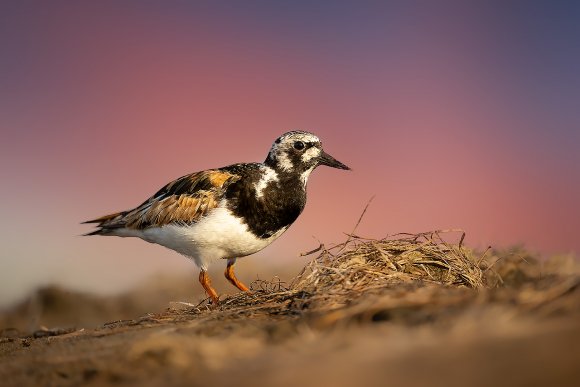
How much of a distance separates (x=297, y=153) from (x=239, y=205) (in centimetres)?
92

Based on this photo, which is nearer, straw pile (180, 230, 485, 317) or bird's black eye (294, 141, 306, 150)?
straw pile (180, 230, 485, 317)

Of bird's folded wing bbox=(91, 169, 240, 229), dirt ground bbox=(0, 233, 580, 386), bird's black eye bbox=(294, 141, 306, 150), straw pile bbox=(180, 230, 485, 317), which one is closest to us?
dirt ground bbox=(0, 233, 580, 386)

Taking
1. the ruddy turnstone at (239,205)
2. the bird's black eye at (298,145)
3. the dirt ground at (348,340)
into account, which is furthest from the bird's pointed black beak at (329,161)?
the dirt ground at (348,340)

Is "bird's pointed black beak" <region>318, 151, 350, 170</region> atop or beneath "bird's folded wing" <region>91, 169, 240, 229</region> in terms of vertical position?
atop

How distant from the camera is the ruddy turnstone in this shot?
6848 millimetres

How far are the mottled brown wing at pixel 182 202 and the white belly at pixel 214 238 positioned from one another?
12 centimetres

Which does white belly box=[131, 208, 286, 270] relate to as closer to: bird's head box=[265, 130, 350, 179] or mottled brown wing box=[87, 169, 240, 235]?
mottled brown wing box=[87, 169, 240, 235]

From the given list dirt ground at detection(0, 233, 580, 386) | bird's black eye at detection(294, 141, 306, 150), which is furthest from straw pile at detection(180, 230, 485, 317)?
bird's black eye at detection(294, 141, 306, 150)

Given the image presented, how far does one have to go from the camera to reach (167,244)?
7.64 m

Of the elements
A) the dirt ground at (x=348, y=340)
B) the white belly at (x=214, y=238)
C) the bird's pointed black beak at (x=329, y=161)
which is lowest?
the dirt ground at (x=348, y=340)

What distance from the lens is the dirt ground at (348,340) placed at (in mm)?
2031

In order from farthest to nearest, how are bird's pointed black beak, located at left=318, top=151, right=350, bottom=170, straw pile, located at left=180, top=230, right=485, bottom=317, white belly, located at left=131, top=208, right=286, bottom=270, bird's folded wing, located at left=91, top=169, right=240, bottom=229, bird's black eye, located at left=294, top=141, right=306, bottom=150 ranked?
bird's pointed black beak, located at left=318, top=151, right=350, bottom=170
bird's black eye, located at left=294, top=141, right=306, bottom=150
bird's folded wing, located at left=91, top=169, right=240, bottom=229
white belly, located at left=131, top=208, right=286, bottom=270
straw pile, located at left=180, top=230, right=485, bottom=317

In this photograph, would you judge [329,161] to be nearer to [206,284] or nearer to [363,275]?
[206,284]

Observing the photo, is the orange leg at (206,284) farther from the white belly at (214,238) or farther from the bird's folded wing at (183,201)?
the bird's folded wing at (183,201)
